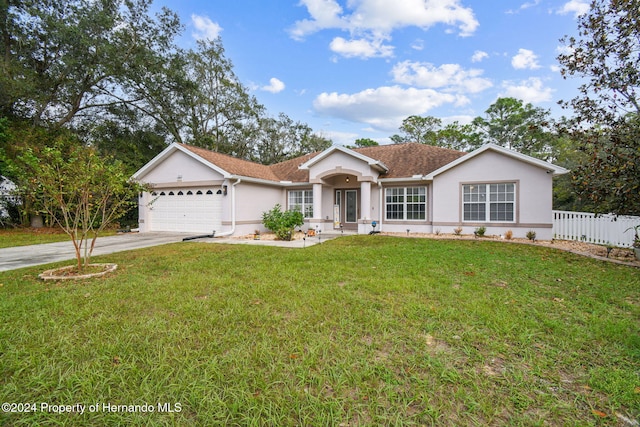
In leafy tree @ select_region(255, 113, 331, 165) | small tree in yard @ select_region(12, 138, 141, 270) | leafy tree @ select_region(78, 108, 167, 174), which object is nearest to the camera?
small tree in yard @ select_region(12, 138, 141, 270)

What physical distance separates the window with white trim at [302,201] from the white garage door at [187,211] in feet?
15.0

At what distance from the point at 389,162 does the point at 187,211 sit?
11.7m

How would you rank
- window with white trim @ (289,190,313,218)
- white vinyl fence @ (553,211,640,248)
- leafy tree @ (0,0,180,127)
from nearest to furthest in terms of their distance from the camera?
1. white vinyl fence @ (553,211,640,248)
2. leafy tree @ (0,0,180,127)
3. window with white trim @ (289,190,313,218)

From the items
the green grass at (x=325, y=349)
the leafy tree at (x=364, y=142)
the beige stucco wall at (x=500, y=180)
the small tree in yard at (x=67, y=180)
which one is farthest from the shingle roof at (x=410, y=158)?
the leafy tree at (x=364, y=142)

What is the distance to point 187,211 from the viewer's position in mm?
15555

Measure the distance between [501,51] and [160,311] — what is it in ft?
59.5

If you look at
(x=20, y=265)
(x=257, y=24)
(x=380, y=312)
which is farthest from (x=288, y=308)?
(x=257, y=24)

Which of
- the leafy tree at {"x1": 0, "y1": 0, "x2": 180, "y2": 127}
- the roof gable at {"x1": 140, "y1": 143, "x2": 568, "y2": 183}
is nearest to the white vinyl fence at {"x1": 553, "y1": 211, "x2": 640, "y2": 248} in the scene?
the roof gable at {"x1": 140, "y1": 143, "x2": 568, "y2": 183}

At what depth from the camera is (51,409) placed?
2312 mm

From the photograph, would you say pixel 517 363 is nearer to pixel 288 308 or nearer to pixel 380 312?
pixel 380 312

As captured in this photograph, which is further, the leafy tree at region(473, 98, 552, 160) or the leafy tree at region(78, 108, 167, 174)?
the leafy tree at region(473, 98, 552, 160)

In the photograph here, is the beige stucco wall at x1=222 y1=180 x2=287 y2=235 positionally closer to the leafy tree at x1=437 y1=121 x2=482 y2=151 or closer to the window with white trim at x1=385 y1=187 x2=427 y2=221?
the window with white trim at x1=385 y1=187 x2=427 y2=221

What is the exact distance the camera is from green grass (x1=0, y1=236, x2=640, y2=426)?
2330 millimetres

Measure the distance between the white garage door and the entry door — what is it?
709 cm
